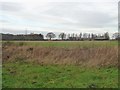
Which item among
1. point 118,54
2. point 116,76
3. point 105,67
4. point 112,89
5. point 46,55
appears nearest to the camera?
point 112,89

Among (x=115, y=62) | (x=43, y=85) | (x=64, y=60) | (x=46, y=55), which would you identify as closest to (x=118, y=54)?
(x=115, y=62)

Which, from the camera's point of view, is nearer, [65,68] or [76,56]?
[65,68]

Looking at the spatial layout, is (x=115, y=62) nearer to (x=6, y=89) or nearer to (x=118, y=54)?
(x=118, y=54)

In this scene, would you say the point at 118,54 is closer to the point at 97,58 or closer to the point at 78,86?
the point at 97,58

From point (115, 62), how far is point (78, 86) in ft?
17.0

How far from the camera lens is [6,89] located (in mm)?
6547

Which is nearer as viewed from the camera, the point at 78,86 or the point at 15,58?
the point at 78,86

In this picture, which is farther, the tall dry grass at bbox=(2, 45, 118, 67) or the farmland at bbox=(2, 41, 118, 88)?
the tall dry grass at bbox=(2, 45, 118, 67)

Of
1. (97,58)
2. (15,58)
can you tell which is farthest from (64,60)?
(15,58)

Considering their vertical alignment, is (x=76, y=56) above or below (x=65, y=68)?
above

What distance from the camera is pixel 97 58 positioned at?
12445mm

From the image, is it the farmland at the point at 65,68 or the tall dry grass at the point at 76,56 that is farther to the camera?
the tall dry grass at the point at 76,56

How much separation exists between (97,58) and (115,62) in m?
1.27

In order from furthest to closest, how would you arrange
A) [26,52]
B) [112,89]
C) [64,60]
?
[26,52]
[64,60]
[112,89]
